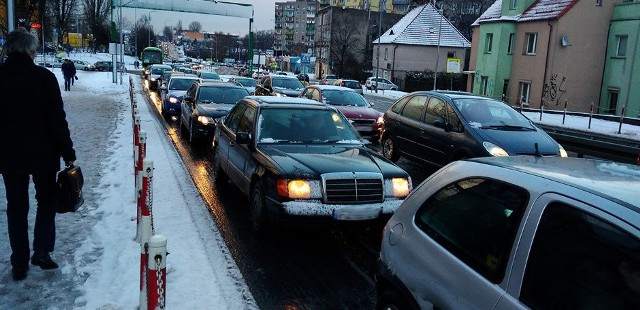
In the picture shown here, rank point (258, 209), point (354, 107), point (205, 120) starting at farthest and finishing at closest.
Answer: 1. point (354, 107)
2. point (205, 120)
3. point (258, 209)

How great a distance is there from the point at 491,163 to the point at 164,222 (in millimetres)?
4820

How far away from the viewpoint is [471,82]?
42.1m

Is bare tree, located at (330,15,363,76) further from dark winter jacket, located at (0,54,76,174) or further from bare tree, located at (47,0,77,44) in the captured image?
dark winter jacket, located at (0,54,76,174)

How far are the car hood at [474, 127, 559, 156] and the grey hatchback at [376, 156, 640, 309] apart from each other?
585 cm

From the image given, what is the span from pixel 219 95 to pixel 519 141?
8.68 meters

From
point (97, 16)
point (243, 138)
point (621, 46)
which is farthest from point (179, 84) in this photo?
point (97, 16)

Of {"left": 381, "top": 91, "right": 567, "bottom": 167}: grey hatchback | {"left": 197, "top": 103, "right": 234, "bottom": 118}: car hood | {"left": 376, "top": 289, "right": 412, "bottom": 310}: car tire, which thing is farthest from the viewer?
{"left": 197, "top": 103, "right": 234, "bottom": 118}: car hood

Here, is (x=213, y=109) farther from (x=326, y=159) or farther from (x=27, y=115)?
(x=27, y=115)

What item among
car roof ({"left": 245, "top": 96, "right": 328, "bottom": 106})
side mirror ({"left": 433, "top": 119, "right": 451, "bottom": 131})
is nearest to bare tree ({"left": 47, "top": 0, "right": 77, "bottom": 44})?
car roof ({"left": 245, "top": 96, "right": 328, "bottom": 106})

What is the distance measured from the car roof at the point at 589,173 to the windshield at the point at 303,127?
442 cm

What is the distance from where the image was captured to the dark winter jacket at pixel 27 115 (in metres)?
4.41

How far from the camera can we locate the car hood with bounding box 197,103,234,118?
534 inches

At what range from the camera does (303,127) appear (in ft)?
25.4

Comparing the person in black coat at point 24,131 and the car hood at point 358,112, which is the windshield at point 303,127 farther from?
the car hood at point 358,112
